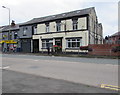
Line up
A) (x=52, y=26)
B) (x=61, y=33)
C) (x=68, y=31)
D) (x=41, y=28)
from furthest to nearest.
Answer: (x=41, y=28), (x=52, y=26), (x=61, y=33), (x=68, y=31)

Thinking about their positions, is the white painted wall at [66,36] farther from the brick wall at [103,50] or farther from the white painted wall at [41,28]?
the brick wall at [103,50]

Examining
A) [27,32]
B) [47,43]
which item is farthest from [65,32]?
[27,32]

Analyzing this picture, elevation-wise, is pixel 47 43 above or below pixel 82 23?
below

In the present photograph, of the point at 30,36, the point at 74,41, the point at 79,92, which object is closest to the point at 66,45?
the point at 74,41

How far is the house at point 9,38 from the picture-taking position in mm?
34375

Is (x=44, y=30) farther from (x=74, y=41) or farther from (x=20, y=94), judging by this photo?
(x=20, y=94)

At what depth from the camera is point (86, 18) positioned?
72.0 feet

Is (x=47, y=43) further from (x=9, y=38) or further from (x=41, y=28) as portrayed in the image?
(x=9, y=38)

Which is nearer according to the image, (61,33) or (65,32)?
(65,32)

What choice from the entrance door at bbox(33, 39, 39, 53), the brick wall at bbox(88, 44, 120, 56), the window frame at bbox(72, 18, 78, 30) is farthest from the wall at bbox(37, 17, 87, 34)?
the brick wall at bbox(88, 44, 120, 56)

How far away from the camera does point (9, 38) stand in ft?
112

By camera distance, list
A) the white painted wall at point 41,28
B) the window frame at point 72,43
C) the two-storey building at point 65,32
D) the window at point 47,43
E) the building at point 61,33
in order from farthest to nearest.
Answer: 1. the white painted wall at point 41,28
2. the window at point 47,43
3. the window frame at point 72,43
4. the building at point 61,33
5. the two-storey building at point 65,32

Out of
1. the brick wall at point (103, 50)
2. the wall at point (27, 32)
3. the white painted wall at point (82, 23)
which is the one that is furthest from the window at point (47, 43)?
the brick wall at point (103, 50)

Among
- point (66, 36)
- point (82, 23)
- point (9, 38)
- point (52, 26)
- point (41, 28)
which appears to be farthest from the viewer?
point (9, 38)
